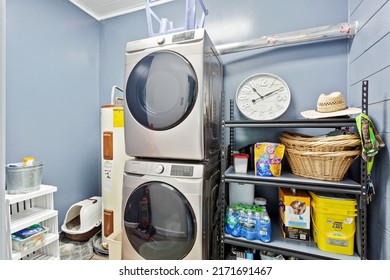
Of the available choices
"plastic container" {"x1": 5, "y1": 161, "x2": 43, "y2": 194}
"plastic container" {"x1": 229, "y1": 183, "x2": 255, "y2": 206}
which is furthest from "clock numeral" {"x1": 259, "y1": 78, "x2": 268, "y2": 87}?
"plastic container" {"x1": 5, "y1": 161, "x2": 43, "y2": 194}

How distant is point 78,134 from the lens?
1.90 metres

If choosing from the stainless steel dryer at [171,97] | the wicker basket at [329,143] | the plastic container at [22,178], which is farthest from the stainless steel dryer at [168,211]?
the plastic container at [22,178]

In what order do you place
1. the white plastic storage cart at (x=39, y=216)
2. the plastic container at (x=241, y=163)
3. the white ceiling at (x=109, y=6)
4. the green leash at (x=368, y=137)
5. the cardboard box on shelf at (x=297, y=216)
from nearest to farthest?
the green leash at (x=368, y=137), the cardboard box on shelf at (x=297, y=216), the plastic container at (x=241, y=163), the white plastic storage cart at (x=39, y=216), the white ceiling at (x=109, y=6)

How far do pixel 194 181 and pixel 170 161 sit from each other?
0.71 feet

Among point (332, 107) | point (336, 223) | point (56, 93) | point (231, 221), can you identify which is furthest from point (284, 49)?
point (56, 93)

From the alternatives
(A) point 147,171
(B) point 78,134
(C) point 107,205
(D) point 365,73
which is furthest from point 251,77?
(B) point 78,134

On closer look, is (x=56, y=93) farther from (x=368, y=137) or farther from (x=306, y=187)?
(x=368, y=137)

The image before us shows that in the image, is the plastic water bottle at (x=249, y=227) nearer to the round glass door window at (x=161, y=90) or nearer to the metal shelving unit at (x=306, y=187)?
the metal shelving unit at (x=306, y=187)

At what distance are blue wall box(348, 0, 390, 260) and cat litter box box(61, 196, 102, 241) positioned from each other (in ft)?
7.03

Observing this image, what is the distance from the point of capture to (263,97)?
1375 mm

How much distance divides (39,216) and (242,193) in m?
1.52

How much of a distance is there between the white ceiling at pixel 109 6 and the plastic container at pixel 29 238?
215cm

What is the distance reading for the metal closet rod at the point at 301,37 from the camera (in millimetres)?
1145

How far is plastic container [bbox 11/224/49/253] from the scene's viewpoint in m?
1.18
